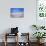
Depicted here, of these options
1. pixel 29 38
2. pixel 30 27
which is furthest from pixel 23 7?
pixel 29 38

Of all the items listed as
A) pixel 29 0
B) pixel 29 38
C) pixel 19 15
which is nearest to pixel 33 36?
pixel 29 38

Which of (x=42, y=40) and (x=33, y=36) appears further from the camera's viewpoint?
(x=33, y=36)

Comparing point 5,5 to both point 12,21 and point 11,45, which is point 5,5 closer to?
point 12,21

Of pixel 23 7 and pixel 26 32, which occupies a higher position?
pixel 23 7

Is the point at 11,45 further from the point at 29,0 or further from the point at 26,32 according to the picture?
the point at 29,0

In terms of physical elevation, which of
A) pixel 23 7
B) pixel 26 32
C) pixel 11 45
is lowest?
pixel 11 45

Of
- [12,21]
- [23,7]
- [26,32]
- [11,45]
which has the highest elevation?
[23,7]

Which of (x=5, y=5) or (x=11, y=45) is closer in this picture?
(x=11, y=45)

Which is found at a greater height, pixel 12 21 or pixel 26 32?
pixel 12 21

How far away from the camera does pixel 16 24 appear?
7.04m

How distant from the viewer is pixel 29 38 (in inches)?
280

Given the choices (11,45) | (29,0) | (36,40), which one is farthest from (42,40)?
(29,0)

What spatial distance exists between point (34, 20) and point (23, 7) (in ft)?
2.39

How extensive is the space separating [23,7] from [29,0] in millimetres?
392
